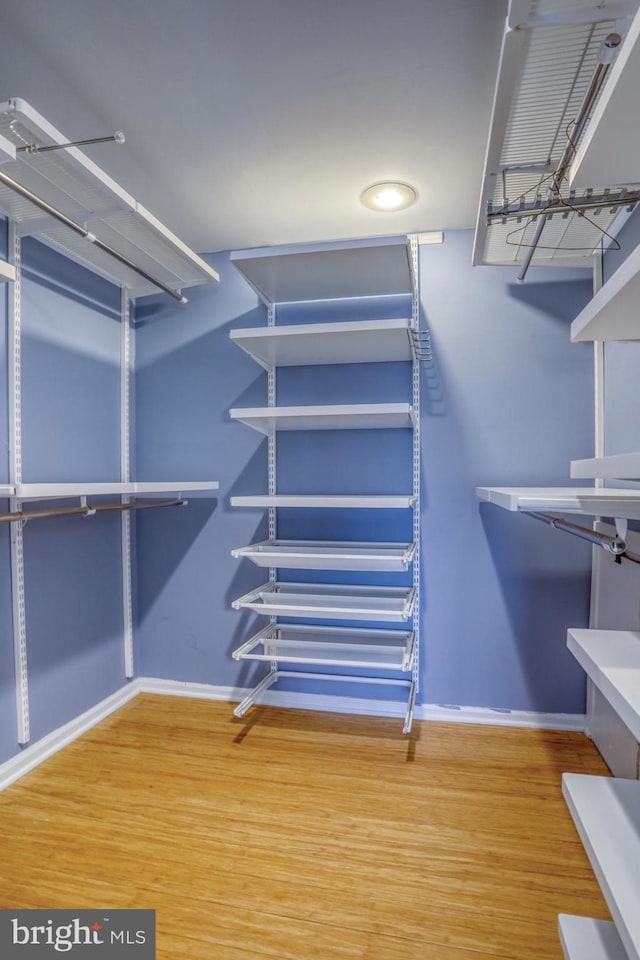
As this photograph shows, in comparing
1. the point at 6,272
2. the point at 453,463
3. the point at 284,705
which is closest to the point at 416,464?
the point at 453,463

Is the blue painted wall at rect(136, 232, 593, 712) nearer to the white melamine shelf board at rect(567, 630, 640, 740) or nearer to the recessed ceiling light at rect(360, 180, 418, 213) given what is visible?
the recessed ceiling light at rect(360, 180, 418, 213)

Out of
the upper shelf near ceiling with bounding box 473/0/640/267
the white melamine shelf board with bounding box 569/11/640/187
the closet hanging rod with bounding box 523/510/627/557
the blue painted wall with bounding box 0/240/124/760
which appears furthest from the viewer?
the blue painted wall with bounding box 0/240/124/760

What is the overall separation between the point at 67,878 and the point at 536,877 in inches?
48.1

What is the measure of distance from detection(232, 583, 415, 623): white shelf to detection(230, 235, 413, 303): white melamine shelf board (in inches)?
48.5

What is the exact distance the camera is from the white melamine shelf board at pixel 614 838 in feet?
2.55

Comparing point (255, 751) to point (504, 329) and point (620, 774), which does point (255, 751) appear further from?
point (504, 329)

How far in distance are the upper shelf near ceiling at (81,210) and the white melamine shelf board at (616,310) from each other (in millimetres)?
1206

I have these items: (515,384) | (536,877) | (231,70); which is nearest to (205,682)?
(536,877)

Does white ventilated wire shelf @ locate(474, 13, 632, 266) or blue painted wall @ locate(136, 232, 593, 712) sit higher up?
white ventilated wire shelf @ locate(474, 13, 632, 266)

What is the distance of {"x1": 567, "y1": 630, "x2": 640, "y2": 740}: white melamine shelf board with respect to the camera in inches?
31.3

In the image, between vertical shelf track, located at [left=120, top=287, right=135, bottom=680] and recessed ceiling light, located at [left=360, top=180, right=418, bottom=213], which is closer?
recessed ceiling light, located at [left=360, top=180, right=418, bottom=213]

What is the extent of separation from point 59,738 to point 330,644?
111 cm

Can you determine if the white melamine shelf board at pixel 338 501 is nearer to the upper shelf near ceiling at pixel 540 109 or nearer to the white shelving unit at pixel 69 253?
the white shelving unit at pixel 69 253

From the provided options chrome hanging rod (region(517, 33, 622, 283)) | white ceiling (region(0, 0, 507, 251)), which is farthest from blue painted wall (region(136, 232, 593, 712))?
chrome hanging rod (region(517, 33, 622, 283))
